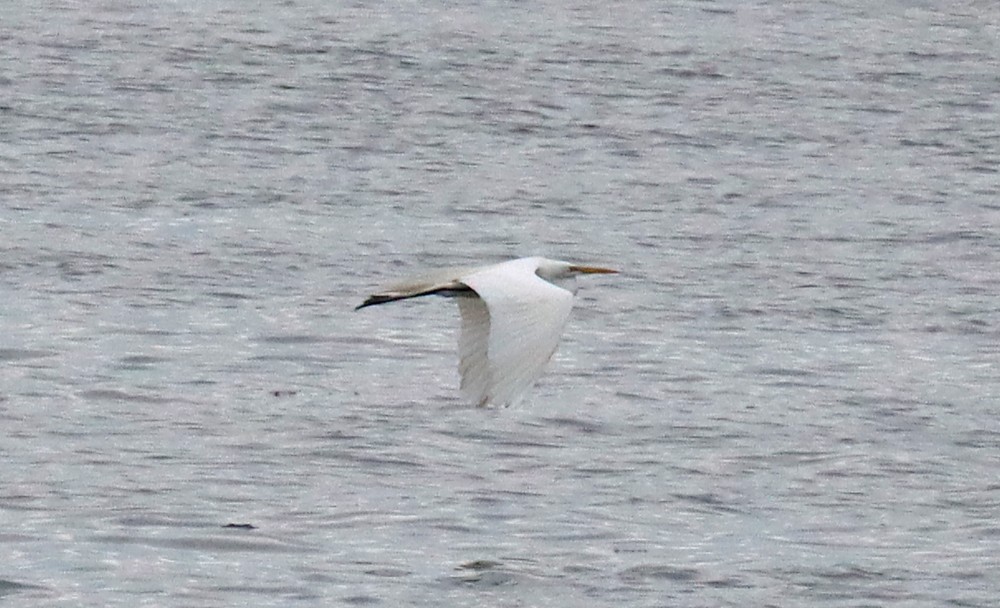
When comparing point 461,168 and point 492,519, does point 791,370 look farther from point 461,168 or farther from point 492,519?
point 461,168

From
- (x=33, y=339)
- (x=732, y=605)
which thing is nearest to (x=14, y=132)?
(x=33, y=339)

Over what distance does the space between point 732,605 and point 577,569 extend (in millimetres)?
487

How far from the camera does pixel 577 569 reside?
7801mm

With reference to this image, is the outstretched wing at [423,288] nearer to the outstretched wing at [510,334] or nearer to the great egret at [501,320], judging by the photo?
the great egret at [501,320]

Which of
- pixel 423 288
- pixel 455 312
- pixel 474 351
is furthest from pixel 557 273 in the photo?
pixel 455 312

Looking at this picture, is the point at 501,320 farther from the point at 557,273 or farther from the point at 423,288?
the point at 557,273

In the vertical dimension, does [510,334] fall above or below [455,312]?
above

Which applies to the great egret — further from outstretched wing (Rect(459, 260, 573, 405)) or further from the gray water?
the gray water

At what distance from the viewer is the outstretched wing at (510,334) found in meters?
6.72

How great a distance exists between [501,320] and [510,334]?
85mm

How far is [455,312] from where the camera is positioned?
37.5ft

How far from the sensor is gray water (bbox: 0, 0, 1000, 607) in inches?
315

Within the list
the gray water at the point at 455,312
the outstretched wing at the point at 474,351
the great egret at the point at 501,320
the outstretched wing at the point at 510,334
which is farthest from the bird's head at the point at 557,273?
the gray water at the point at 455,312

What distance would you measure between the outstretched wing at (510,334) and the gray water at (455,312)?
0.72 meters
